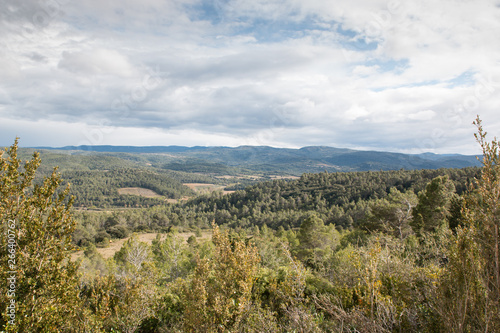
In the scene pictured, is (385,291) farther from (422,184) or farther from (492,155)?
(422,184)

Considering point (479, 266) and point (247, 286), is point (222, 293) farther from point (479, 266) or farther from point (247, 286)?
point (479, 266)

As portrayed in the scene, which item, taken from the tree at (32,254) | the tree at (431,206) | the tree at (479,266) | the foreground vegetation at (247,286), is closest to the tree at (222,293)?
the foreground vegetation at (247,286)

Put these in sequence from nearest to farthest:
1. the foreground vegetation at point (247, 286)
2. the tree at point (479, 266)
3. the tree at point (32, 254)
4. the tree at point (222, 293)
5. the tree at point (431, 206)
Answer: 1. the tree at point (479, 266)
2. the foreground vegetation at point (247, 286)
3. the tree at point (32, 254)
4. the tree at point (222, 293)
5. the tree at point (431, 206)

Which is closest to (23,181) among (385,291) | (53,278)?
(53,278)

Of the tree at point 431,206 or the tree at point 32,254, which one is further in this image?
the tree at point 431,206

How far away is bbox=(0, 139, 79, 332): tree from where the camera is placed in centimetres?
755

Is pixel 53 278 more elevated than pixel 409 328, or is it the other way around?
pixel 53 278

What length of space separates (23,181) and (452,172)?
110969 millimetres

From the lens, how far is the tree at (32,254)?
7.55 m

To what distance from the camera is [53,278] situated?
8156mm

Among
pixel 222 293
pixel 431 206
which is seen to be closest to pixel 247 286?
pixel 222 293

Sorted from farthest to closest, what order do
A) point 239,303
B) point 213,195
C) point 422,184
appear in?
point 213,195, point 422,184, point 239,303

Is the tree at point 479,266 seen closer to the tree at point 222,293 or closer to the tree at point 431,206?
the tree at point 222,293

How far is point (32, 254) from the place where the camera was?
7.97m
